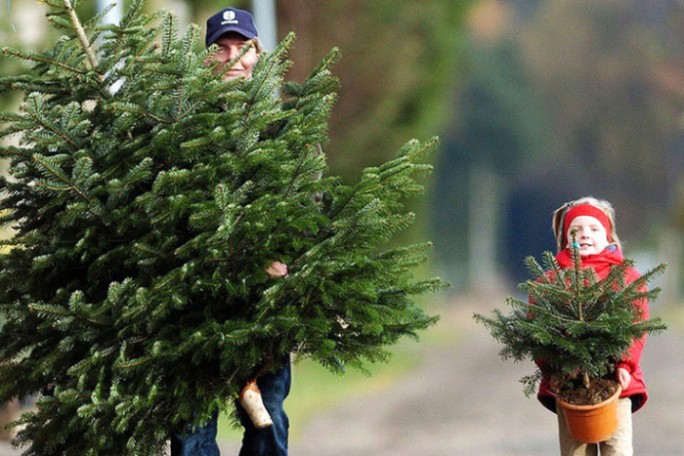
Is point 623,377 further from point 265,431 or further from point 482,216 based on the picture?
point 482,216

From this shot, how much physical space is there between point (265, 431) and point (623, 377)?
164 cm

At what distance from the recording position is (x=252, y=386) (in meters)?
6.47

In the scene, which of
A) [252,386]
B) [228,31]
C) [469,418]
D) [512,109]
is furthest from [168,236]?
[512,109]

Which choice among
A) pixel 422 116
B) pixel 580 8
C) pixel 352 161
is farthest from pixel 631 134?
pixel 352 161

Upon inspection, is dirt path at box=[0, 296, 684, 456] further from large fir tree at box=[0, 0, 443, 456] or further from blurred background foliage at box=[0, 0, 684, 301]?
large fir tree at box=[0, 0, 443, 456]

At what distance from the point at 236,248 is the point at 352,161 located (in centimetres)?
1848

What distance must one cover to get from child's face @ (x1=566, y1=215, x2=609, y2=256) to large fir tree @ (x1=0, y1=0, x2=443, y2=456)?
31.7 inches

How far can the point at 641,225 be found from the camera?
58.4 meters

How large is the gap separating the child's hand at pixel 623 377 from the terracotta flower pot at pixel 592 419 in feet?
0.12

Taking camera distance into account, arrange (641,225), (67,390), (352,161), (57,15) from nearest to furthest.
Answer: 1. (67,390)
2. (57,15)
3. (352,161)
4. (641,225)

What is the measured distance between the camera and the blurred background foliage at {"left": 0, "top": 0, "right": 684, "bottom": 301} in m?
26.4

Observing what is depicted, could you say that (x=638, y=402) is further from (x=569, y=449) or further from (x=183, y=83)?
(x=183, y=83)

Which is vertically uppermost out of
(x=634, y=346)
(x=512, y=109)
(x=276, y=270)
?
(x=512, y=109)

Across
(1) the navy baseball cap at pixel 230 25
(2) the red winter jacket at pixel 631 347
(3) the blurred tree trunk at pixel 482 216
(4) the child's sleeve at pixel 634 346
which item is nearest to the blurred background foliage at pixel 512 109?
(3) the blurred tree trunk at pixel 482 216
